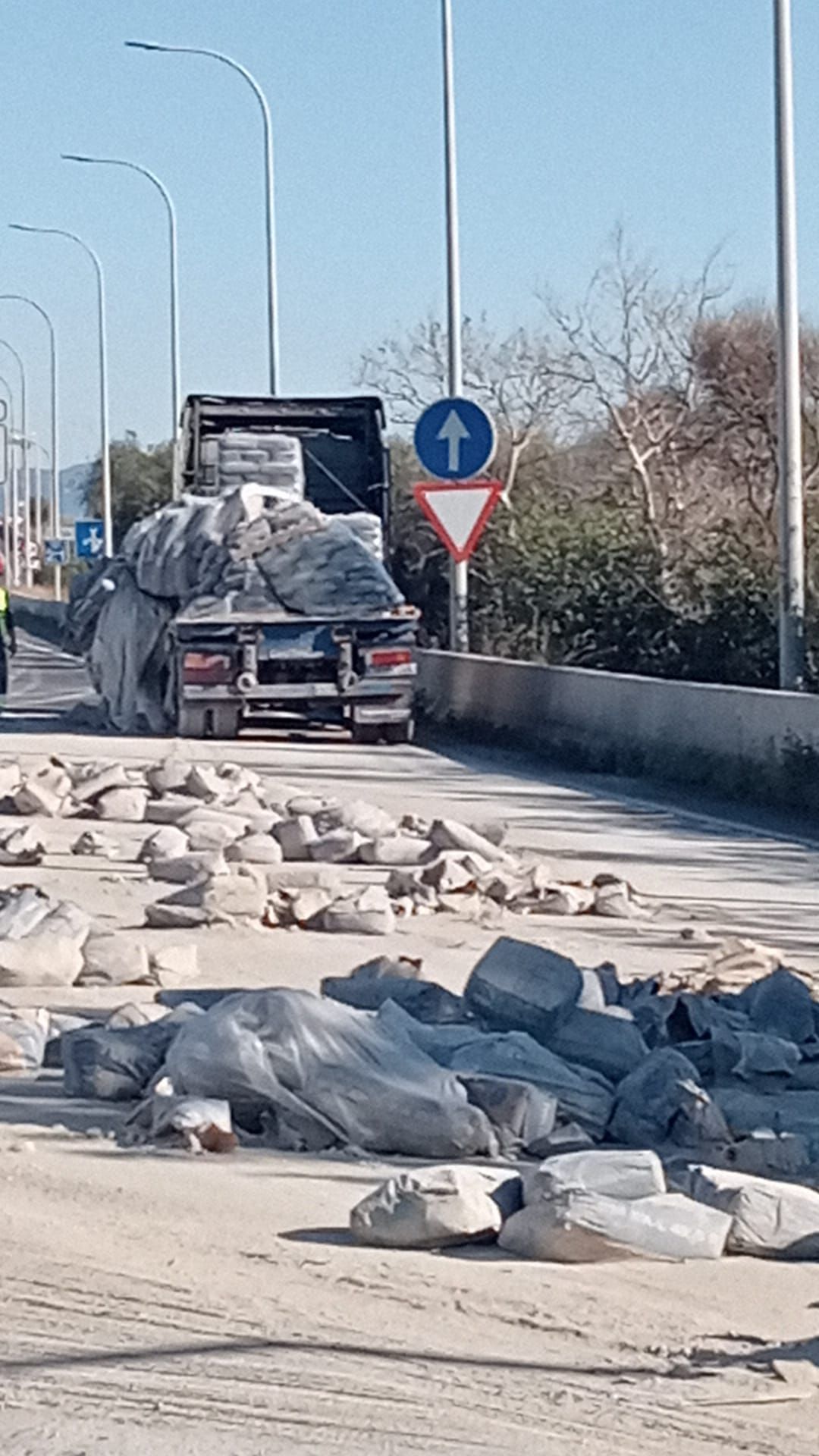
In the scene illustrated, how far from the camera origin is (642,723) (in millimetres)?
23344

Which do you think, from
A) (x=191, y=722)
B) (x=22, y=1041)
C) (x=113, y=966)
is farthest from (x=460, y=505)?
(x=22, y=1041)

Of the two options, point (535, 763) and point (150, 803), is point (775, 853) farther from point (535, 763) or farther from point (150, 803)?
point (535, 763)

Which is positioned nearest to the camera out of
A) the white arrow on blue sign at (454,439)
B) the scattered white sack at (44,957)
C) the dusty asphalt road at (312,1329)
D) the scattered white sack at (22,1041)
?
the dusty asphalt road at (312,1329)

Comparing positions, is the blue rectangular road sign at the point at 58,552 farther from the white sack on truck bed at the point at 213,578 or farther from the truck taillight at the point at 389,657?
the truck taillight at the point at 389,657

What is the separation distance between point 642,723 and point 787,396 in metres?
3.35

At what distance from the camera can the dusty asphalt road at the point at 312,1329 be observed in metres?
5.12

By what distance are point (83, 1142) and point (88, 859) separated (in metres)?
7.66

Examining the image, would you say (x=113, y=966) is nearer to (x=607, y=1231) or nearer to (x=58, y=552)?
(x=607, y=1231)

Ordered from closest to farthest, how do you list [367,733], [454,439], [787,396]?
[787,396]
[454,439]
[367,733]

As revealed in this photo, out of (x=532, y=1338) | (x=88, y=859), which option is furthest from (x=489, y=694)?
(x=532, y=1338)


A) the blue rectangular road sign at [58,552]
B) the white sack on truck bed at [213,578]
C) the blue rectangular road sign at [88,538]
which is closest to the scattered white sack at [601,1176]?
the white sack on truck bed at [213,578]

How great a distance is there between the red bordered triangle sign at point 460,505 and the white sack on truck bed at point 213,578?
1.07 meters

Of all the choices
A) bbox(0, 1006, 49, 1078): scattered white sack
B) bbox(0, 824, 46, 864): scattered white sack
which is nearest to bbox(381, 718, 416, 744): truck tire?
bbox(0, 824, 46, 864): scattered white sack

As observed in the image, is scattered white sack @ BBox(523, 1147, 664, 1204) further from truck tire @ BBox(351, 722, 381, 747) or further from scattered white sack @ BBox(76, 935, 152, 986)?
truck tire @ BBox(351, 722, 381, 747)
